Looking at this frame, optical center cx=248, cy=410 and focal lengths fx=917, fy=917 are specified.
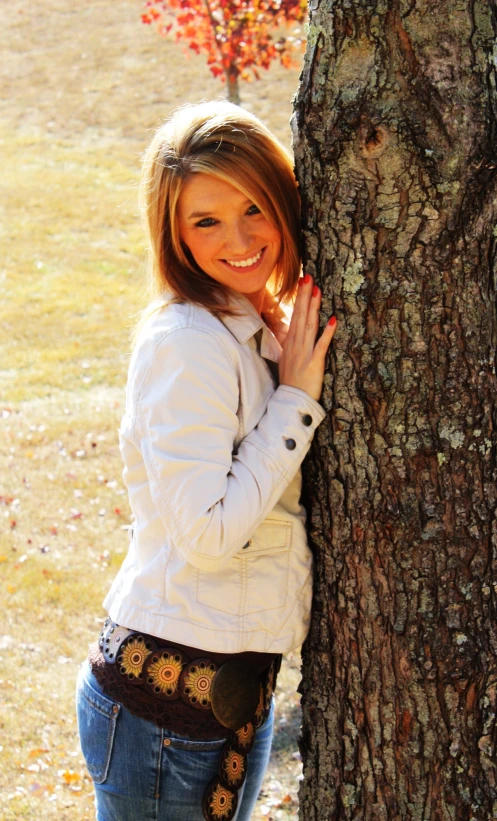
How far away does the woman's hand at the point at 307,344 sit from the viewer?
2.13 meters

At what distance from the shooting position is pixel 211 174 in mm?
2096

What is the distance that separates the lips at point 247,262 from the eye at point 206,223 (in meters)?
0.09

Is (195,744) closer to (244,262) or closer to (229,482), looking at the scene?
(229,482)

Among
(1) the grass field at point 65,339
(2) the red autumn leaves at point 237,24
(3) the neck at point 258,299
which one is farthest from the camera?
(2) the red autumn leaves at point 237,24

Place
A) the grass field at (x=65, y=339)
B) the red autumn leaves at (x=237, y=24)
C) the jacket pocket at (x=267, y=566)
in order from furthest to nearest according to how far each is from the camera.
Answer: the red autumn leaves at (x=237, y=24) < the grass field at (x=65, y=339) < the jacket pocket at (x=267, y=566)

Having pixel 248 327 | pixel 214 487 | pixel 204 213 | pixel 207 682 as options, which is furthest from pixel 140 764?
pixel 204 213

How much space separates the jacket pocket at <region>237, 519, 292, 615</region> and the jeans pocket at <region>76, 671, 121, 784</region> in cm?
40

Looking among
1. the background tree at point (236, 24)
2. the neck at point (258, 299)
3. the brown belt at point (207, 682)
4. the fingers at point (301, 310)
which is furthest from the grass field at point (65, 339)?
the background tree at point (236, 24)

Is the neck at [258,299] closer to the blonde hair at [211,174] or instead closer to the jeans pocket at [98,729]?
the blonde hair at [211,174]

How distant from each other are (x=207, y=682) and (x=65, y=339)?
8115 mm

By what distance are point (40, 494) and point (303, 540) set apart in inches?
181

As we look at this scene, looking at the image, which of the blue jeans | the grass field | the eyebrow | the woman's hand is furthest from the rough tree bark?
the grass field

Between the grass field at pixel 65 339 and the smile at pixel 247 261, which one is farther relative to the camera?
the grass field at pixel 65 339

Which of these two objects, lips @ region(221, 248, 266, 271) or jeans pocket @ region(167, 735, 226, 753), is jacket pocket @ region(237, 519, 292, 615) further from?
lips @ region(221, 248, 266, 271)
